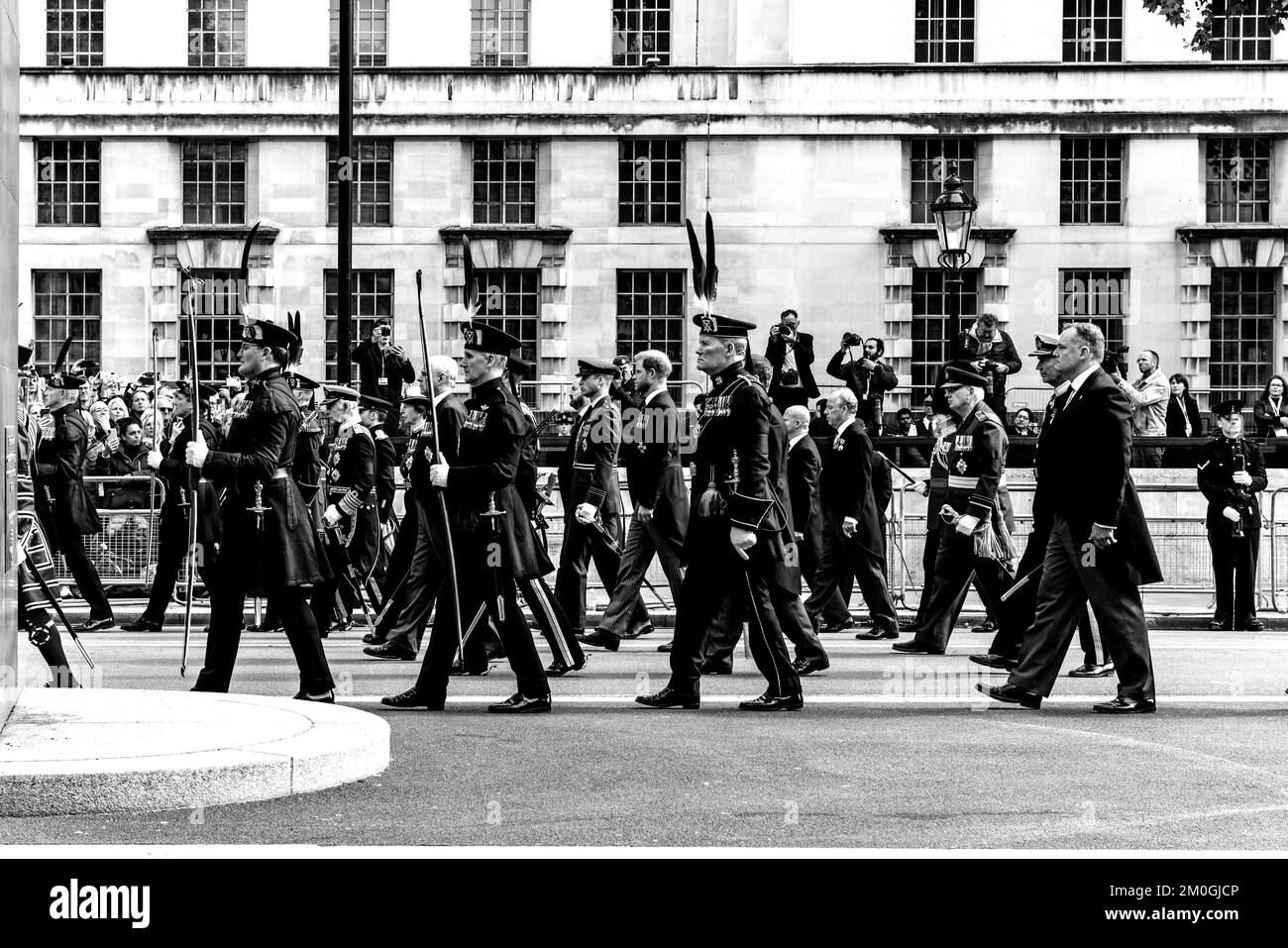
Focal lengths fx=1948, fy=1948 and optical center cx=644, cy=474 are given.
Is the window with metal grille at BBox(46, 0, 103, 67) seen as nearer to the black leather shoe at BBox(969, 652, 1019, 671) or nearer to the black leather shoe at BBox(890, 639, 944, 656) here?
the black leather shoe at BBox(890, 639, 944, 656)

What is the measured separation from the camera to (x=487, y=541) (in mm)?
10086

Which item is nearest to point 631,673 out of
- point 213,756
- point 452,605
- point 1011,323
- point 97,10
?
point 452,605

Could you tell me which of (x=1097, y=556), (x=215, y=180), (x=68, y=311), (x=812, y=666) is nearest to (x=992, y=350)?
(x=812, y=666)

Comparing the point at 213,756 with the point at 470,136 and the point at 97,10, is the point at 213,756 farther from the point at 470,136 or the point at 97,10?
the point at 97,10

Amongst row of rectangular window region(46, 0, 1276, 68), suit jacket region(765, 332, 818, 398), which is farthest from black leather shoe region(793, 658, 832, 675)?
row of rectangular window region(46, 0, 1276, 68)

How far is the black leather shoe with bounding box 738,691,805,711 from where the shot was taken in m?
10.4

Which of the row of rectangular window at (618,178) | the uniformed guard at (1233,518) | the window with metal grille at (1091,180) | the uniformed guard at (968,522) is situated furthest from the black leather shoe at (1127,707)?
the window with metal grille at (1091,180)

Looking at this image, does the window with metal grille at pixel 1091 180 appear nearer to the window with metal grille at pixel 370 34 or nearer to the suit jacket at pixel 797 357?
the suit jacket at pixel 797 357

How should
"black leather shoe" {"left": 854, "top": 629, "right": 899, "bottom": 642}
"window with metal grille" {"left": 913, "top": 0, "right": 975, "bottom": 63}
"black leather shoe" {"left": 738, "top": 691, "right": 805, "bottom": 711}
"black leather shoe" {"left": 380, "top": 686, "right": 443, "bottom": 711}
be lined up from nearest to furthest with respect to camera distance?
"black leather shoe" {"left": 380, "top": 686, "right": 443, "bottom": 711}, "black leather shoe" {"left": 738, "top": 691, "right": 805, "bottom": 711}, "black leather shoe" {"left": 854, "top": 629, "right": 899, "bottom": 642}, "window with metal grille" {"left": 913, "top": 0, "right": 975, "bottom": 63}

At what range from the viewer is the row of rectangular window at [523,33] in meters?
38.6

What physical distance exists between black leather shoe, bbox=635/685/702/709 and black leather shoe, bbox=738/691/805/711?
0.84ft

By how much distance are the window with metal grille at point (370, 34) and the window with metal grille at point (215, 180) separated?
9.11 ft

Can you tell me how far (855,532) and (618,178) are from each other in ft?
78.6
